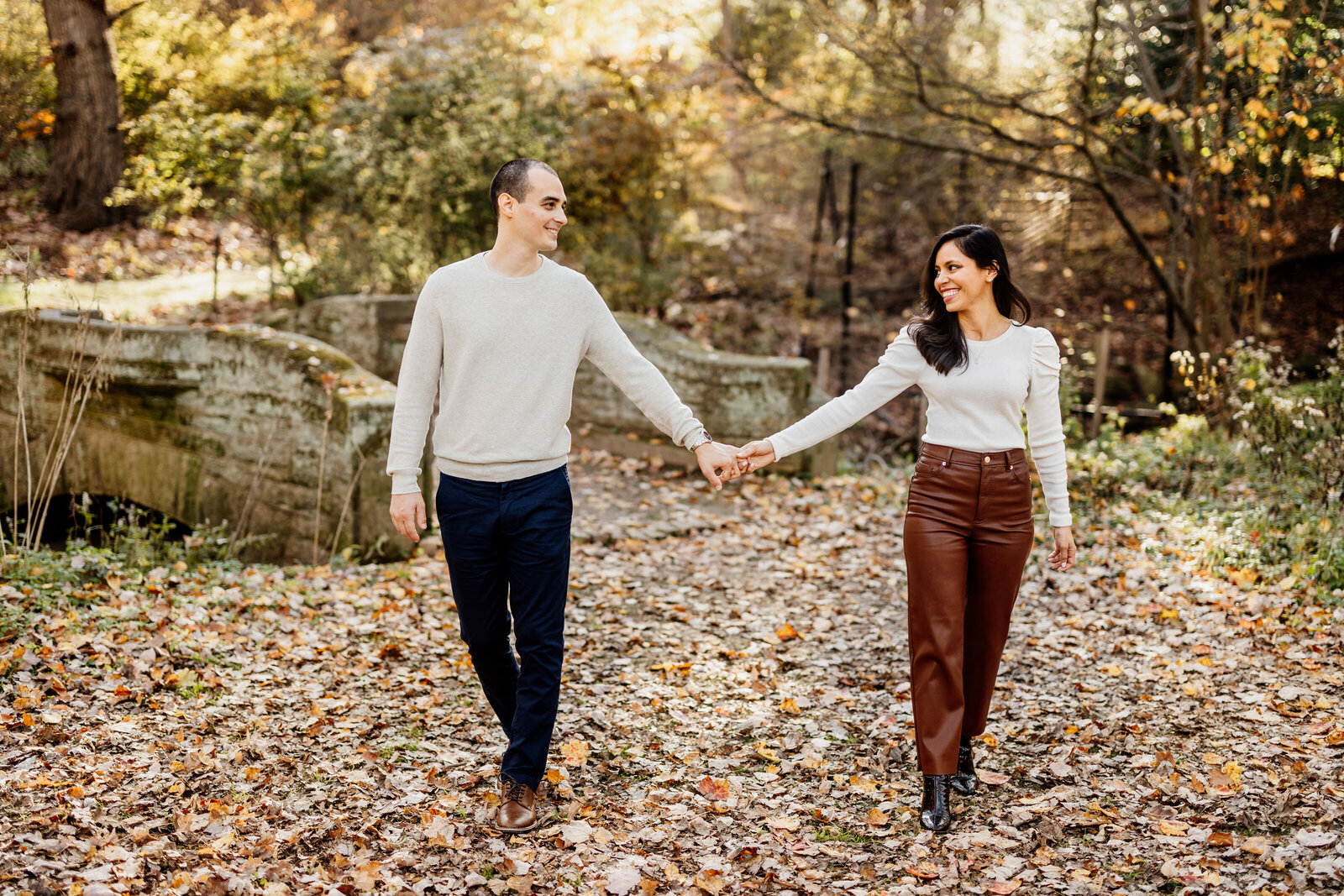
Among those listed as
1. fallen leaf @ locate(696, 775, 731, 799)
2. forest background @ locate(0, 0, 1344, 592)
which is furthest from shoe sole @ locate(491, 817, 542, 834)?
forest background @ locate(0, 0, 1344, 592)

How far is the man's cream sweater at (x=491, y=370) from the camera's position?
10.8ft

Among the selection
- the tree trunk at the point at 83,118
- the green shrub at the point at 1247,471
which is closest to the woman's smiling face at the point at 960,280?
the green shrub at the point at 1247,471

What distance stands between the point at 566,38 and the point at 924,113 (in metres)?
7.67

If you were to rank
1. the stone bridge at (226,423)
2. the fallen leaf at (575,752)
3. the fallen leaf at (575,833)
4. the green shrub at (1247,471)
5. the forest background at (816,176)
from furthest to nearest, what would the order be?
1. the forest background at (816,176)
2. the stone bridge at (226,423)
3. the green shrub at (1247,471)
4. the fallen leaf at (575,752)
5. the fallen leaf at (575,833)

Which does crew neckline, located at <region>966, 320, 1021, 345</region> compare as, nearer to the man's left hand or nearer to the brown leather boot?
the man's left hand

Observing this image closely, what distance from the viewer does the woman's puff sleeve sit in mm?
3566

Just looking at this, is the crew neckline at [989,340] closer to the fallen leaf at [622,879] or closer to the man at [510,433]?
the man at [510,433]

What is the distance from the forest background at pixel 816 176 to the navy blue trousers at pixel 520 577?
4663 millimetres

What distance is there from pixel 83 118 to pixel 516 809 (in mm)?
14916

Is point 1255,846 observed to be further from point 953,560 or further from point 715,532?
point 715,532

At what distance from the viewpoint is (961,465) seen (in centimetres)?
348

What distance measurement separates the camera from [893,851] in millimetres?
3449

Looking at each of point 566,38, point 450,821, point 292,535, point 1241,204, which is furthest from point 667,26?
point 450,821

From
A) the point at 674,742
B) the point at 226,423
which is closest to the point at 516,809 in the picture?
the point at 674,742
